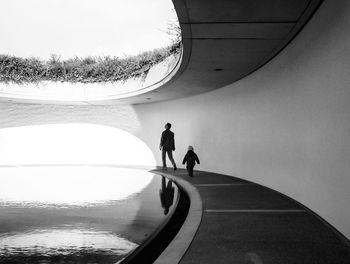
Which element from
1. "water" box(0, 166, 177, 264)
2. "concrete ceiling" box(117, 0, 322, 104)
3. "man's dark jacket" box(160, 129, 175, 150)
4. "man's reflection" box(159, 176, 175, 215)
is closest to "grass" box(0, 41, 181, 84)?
"man's dark jacket" box(160, 129, 175, 150)

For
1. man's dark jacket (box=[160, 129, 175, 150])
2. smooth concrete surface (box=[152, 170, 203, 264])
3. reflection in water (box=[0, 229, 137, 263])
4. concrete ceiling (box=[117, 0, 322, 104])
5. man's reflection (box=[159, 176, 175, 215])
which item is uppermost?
concrete ceiling (box=[117, 0, 322, 104])

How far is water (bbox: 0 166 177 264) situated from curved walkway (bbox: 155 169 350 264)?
0.88m

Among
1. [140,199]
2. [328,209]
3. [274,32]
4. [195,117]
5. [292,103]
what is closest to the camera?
[328,209]

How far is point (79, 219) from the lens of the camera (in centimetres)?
578

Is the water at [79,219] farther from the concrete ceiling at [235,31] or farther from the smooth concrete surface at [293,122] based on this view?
the concrete ceiling at [235,31]

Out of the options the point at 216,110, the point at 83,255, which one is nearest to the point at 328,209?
the point at 83,255

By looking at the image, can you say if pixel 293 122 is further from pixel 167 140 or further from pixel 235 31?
pixel 167 140

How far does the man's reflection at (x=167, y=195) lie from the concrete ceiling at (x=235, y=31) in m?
3.18

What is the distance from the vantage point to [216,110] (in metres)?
12.4

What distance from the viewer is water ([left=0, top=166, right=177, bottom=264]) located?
158 inches

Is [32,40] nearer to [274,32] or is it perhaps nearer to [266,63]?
[266,63]

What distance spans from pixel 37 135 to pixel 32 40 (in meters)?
9.56

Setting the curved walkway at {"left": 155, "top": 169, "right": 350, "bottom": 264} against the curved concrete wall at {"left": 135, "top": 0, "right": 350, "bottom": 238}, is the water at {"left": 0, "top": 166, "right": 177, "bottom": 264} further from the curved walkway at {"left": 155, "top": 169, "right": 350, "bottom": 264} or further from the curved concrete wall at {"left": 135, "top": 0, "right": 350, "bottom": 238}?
the curved concrete wall at {"left": 135, "top": 0, "right": 350, "bottom": 238}

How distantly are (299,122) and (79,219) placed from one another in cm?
443
